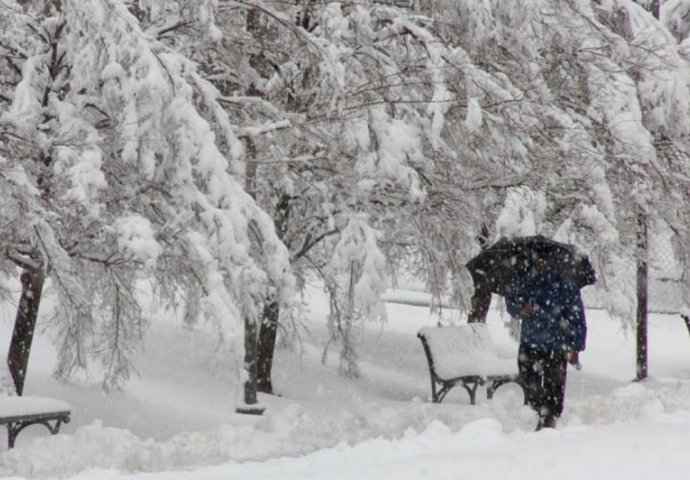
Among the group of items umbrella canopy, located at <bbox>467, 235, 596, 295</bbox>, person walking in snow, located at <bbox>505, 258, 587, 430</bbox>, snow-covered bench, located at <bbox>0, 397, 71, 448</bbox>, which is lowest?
snow-covered bench, located at <bbox>0, 397, 71, 448</bbox>

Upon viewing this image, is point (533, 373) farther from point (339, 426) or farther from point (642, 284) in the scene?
point (642, 284)

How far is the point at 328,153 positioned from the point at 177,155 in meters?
3.10

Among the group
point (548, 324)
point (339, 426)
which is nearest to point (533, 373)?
point (548, 324)

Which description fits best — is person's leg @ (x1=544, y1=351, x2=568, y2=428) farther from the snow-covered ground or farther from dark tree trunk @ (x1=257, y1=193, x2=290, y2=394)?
dark tree trunk @ (x1=257, y1=193, x2=290, y2=394)

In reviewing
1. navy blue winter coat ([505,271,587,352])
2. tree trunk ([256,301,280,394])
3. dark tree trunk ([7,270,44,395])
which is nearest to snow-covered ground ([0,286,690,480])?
tree trunk ([256,301,280,394])

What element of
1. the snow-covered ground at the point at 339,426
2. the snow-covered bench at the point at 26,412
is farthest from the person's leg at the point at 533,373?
the snow-covered bench at the point at 26,412

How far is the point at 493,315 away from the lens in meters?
22.5

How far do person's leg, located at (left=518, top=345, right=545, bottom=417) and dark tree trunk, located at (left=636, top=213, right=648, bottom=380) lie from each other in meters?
5.22

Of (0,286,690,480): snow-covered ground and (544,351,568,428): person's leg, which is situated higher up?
(544,351,568,428): person's leg

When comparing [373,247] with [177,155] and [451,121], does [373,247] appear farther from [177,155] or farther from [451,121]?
[177,155]

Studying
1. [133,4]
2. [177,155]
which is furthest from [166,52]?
[133,4]

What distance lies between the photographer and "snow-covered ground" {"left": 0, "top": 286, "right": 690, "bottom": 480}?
19.2 ft

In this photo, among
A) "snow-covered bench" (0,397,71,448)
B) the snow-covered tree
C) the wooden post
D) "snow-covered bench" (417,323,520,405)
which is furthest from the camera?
the wooden post

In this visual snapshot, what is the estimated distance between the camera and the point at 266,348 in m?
12.6
